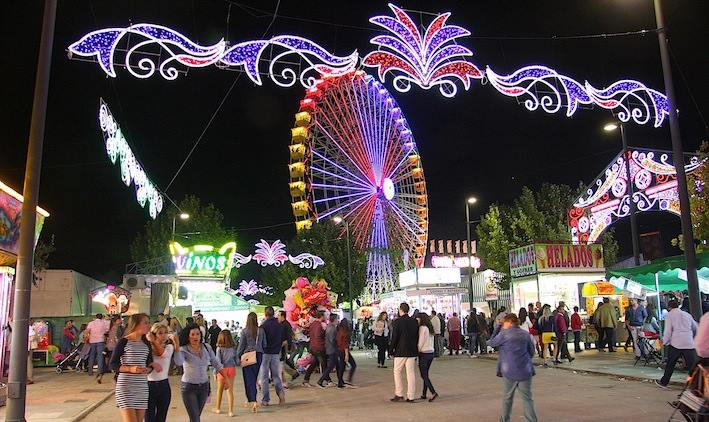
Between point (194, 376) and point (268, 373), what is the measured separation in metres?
4.14

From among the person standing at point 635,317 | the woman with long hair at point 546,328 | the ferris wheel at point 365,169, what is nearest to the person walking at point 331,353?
the woman with long hair at point 546,328

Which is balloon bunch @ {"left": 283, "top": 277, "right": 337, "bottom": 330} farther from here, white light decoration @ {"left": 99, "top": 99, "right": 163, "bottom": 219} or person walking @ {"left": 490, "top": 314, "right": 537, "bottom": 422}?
person walking @ {"left": 490, "top": 314, "right": 537, "bottom": 422}

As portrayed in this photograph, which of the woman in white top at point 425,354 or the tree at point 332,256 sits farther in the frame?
the tree at point 332,256

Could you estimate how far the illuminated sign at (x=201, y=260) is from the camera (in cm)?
2550

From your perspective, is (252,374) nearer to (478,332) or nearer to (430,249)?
(478,332)

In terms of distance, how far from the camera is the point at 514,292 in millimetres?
26344

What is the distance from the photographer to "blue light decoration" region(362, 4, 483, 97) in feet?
49.1

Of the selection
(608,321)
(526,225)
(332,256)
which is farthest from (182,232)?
(608,321)

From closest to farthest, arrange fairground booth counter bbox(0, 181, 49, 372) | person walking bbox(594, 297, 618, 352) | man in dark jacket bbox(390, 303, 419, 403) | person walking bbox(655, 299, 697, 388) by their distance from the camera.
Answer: man in dark jacket bbox(390, 303, 419, 403) < person walking bbox(655, 299, 697, 388) < fairground booth counter bbox(0, 181, 49, 372) < person walking bbox(594, 297, 618, 352)

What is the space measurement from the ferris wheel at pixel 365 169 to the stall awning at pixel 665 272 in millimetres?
19424

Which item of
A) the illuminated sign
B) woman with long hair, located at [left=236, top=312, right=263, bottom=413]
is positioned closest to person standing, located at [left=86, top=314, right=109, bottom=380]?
the illuminated sign

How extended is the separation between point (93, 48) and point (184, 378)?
694cm

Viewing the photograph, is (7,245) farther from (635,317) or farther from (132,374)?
(635,317)

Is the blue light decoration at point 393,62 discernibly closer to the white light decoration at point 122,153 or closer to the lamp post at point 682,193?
the white light decoration at point 122,153
